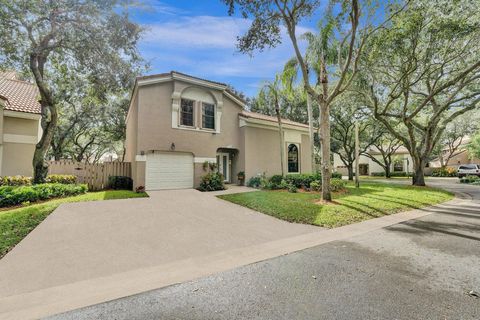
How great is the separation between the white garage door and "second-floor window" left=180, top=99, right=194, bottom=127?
2.04m

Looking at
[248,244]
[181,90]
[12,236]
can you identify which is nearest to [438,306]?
[248,244]

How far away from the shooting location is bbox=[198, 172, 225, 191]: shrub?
527 inches

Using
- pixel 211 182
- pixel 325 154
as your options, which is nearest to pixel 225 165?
pixel 211 182

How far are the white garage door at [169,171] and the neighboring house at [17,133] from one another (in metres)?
8.69

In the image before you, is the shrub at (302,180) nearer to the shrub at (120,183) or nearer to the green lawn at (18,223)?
the shrub at (120,183)

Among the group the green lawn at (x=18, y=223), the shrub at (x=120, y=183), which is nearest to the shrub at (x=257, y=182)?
the shrub at (x=120, y=183)

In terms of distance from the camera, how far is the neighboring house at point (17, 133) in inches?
540

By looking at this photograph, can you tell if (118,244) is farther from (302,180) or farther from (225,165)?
(225,165)

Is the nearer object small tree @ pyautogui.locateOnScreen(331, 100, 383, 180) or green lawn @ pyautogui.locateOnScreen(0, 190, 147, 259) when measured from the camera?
green lawn @ pyautogui.locateOnScreen(0, 190, 147, 259)

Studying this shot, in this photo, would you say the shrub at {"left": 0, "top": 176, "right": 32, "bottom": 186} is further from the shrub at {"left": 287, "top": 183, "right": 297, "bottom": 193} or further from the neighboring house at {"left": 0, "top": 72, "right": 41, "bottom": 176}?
the shrub at {"left": 287, "top": 183, "right": 297, "bottom": 193}

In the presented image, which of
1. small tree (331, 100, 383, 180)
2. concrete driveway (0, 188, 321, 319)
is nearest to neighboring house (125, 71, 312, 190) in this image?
concrete driveway (0, 188, 321, 319)

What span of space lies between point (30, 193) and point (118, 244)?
22.7 ft

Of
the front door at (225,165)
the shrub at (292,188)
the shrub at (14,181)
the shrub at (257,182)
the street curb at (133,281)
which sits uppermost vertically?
the front door at (225,165)

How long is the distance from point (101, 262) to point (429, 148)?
71.3 ft
